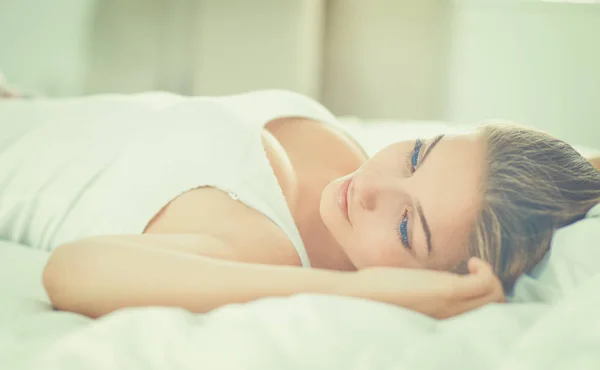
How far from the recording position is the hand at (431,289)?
40 centimetres

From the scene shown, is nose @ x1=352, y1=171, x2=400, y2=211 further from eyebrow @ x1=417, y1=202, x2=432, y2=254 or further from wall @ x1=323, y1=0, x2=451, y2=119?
wall @ x1=323, y1=0, x2=451, y2=119

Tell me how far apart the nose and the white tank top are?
9 centimetres

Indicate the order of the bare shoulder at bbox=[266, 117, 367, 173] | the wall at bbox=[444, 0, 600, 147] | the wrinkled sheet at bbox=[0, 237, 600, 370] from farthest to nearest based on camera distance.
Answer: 1. the wall at bbox=[444, 0, 600, 147]
2. the bare shoulder at bbox=[266, 117, 367, 173]
3. the wrinkled sheet at bbox=[0, 237, 600, 370]

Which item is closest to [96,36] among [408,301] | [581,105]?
[581,105]

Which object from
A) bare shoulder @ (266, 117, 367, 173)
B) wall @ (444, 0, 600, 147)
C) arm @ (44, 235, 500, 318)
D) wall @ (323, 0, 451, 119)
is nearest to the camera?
arm @ (44, 235, 500, 318)

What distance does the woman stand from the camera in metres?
0.42

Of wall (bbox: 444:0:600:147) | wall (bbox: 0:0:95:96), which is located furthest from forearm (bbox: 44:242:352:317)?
wall (bbox: 0:0:95:96)

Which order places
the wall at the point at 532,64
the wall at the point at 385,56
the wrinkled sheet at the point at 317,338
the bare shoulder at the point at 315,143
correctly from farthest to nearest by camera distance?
the wall at the point at 385,56
the wall at the point at 532,64
the bare shoulder at the point at 315,143
the wrinkled sheet at the point at 317,338

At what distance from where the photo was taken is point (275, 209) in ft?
1.93

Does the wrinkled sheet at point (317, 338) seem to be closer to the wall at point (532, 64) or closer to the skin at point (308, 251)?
the skin at point (308, 251)

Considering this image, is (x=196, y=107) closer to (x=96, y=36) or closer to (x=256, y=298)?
(x=256, y=298)

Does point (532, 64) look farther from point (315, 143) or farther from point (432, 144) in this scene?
point (432, 144)

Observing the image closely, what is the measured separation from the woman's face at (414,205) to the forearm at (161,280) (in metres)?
0.09

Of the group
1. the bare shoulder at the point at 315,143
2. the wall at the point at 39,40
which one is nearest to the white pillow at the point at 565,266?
the bare shoulder at the point at 315,143
